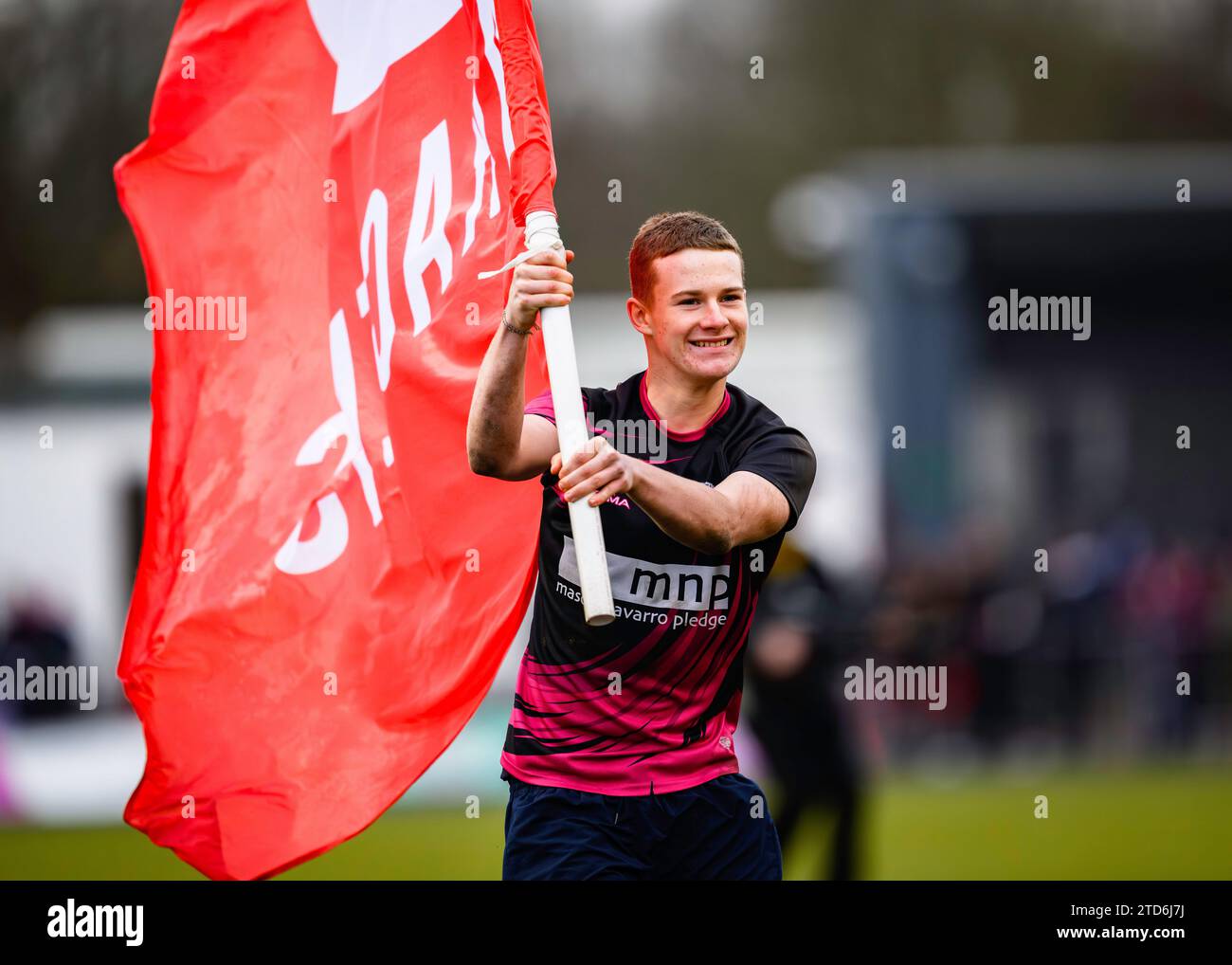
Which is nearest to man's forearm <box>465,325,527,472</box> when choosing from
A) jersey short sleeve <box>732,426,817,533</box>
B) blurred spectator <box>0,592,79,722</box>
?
jersey short sleeve <box>732,426,817,533</box>

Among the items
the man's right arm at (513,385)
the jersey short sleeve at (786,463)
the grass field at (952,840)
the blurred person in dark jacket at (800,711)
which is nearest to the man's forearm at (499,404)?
the man's right arm at (513,385)

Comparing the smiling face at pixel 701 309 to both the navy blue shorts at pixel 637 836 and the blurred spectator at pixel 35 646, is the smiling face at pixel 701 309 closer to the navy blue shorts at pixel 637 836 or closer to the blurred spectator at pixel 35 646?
the navy blue shorts at pixel 637 836

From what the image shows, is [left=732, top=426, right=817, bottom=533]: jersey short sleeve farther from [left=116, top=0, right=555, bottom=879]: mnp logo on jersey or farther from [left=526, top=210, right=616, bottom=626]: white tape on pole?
[left=116, top=0, right=555, bottom=879]: mnp logo on jersey

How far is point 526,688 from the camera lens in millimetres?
4953

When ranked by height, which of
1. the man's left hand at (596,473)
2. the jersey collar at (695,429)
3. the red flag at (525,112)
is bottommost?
the man's left hand at (596,473)

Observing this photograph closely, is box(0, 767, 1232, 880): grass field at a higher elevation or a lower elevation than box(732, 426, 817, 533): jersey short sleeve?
lower

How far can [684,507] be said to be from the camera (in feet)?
14.4

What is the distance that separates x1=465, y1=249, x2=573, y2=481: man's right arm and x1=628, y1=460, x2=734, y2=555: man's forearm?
0.42 m

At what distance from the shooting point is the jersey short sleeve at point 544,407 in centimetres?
479

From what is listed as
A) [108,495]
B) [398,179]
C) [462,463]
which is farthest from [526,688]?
[108,495]

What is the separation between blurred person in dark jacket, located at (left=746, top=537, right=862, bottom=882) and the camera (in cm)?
938

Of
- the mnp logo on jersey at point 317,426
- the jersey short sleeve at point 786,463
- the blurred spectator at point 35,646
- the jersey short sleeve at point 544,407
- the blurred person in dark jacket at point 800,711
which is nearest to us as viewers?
the jersey short sleeve at point 786,463

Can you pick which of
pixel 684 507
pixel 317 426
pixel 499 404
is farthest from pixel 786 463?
pixel 317 426
